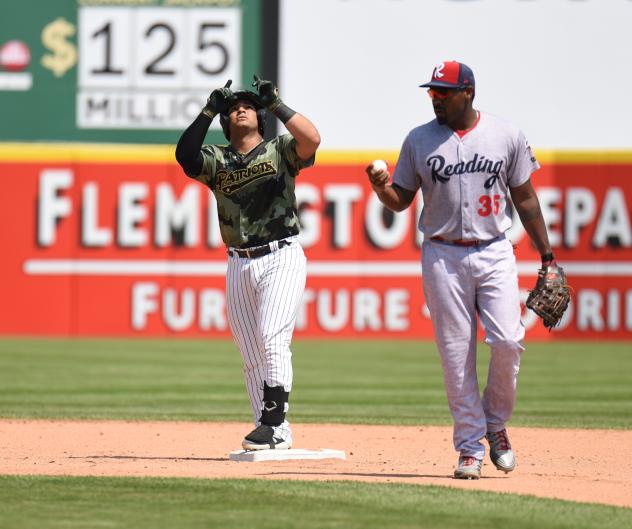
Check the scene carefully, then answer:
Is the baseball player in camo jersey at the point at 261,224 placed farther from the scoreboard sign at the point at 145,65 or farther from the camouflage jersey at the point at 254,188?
the scoreboard sign at the point at 145,65

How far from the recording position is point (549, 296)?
6.98m

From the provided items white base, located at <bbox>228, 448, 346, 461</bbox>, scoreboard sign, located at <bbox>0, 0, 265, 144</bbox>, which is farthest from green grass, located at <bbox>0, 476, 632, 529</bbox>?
scoreboard sign, located at <bbox>0, 0, 265, 144</bbox>

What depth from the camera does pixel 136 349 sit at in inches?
726

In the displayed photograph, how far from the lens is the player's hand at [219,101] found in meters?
7.50

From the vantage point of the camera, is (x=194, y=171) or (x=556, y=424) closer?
(x=194, y=171)

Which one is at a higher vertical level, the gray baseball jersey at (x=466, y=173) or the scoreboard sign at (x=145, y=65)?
the scoreboard sign at (x=145, y=65)

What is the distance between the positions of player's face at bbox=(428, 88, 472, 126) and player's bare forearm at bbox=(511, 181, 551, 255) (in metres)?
0.44

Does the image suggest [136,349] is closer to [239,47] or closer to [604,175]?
[604,175]

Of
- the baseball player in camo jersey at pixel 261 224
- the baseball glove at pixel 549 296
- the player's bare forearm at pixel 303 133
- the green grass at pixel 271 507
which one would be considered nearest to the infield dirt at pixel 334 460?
the green grass at pixel 271 507

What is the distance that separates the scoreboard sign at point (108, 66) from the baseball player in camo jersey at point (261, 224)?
17446 millimetres

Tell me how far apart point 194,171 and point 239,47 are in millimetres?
18047

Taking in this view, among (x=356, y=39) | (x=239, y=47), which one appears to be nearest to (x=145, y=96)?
(x=239, y=47)

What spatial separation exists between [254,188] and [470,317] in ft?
4.62

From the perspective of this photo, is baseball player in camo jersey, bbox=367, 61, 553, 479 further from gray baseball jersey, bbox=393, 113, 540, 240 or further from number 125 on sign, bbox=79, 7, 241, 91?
number 125 on sign, bbox=79, 7, 241, 91
